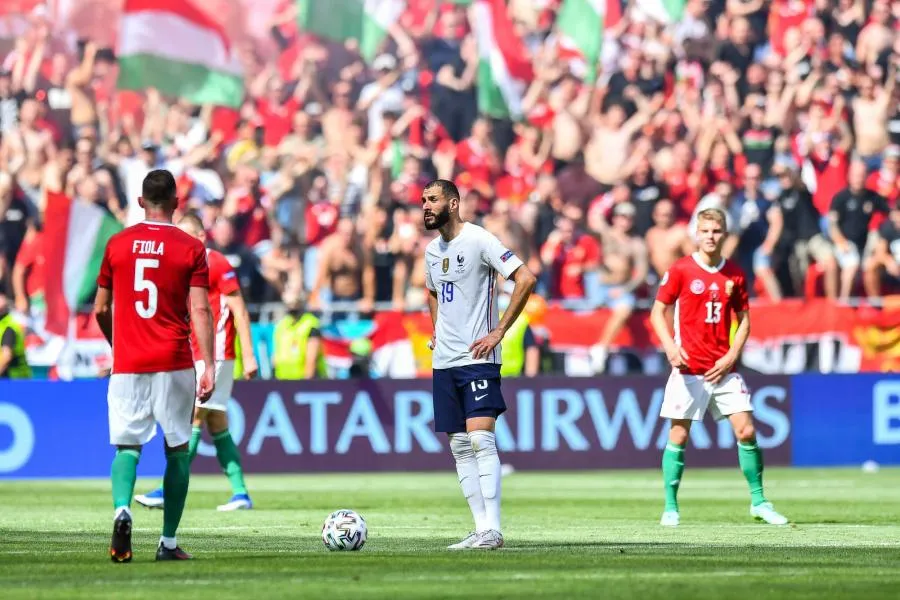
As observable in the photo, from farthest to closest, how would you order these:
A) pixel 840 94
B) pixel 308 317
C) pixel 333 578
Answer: pixel 840 94 < pixel 308 317 < pixel 333 578

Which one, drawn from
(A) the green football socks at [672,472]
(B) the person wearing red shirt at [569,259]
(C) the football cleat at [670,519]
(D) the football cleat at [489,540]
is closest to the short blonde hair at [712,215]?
(A) the green football socks at [672,472]

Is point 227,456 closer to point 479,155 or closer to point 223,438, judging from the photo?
point 223,438

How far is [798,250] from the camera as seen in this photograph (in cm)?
2333

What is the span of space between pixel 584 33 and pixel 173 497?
1807 cm

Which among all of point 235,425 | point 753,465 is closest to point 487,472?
point 753,465

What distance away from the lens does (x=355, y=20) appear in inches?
1048

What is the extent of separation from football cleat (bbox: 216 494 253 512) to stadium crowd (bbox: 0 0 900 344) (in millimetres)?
6892

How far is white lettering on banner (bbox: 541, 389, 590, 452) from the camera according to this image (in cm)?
2138

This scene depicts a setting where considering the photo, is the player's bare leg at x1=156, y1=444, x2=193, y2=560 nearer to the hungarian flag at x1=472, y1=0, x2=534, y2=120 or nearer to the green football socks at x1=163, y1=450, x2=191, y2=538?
the green football socks at x1=163, y1=450, x2=191, y2=538

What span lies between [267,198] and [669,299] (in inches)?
475

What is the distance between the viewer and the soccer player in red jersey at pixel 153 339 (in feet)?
30.2

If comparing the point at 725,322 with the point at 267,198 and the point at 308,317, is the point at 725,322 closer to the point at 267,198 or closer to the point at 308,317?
the point at 308,317

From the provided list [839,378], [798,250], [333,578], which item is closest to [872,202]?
[798,250]

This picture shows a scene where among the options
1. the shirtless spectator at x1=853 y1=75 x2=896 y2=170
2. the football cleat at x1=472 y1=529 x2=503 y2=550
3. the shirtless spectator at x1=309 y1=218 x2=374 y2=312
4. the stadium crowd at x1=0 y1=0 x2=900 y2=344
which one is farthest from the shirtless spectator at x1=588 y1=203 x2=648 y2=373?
the football cleat at x1=472 y1=529 x2=503 y2=550
